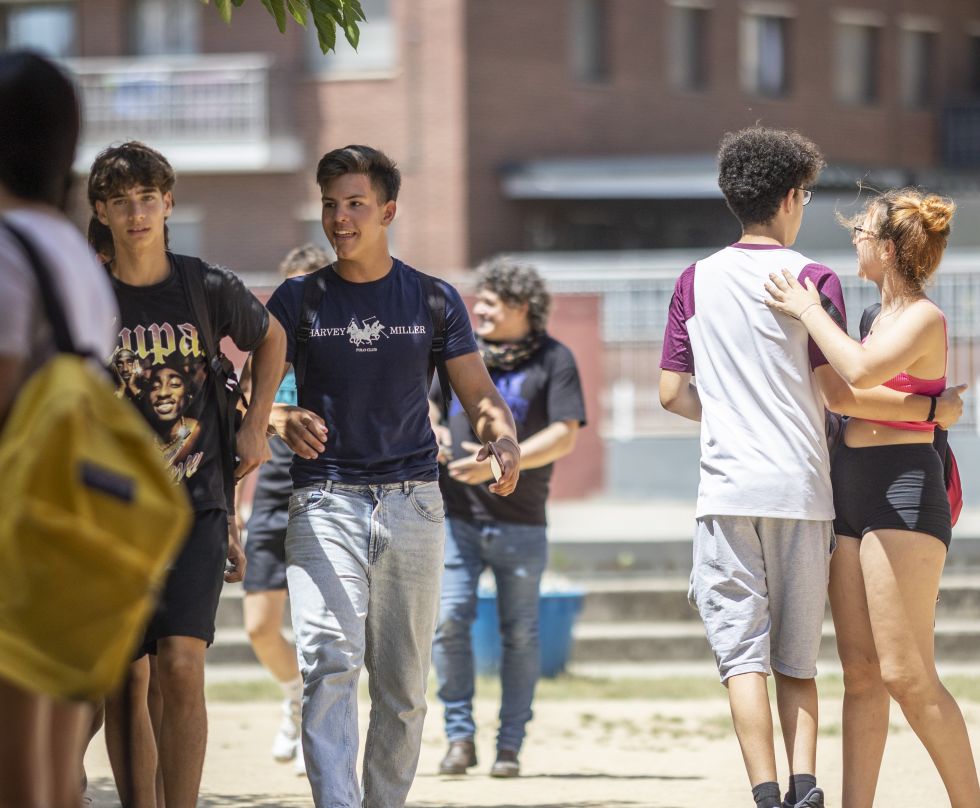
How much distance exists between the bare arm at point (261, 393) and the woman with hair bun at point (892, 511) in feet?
4.97

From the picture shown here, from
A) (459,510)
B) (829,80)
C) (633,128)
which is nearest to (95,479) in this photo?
(459,510)

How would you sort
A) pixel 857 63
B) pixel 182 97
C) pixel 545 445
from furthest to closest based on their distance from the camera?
pixel 857 63
pixel 182 97
pixel 545 445

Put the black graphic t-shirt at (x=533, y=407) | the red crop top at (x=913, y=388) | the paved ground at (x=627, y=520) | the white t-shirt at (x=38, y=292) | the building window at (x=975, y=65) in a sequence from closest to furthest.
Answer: the white t-shirt at (x=38, y=292)
the red crop top at (x=913, y=388)
the black graphic t-shirt at (x=533, y=407)
the paved ground at (x=627, y=520)
the building window at (x=975, y=65)

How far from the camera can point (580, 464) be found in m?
17.2

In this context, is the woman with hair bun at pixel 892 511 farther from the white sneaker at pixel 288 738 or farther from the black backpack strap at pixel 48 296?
the white sneaker at pixel 288 738

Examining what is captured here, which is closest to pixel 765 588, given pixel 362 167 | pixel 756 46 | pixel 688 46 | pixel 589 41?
pixel 362 167

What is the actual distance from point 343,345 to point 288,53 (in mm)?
20992

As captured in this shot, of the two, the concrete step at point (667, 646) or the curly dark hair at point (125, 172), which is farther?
the concrete step at point (667, 646)

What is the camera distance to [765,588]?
4.97 meters

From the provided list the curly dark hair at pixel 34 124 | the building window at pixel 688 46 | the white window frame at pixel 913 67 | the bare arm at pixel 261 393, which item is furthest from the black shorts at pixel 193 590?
the white window frame at pixel 913 67

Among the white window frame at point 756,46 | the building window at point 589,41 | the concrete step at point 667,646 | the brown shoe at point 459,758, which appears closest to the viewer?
the brown shoe at point 459,758

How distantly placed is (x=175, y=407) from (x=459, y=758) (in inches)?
114

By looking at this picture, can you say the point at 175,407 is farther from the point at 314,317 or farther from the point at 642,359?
the point at 642,359

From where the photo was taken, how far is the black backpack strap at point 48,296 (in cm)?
286
